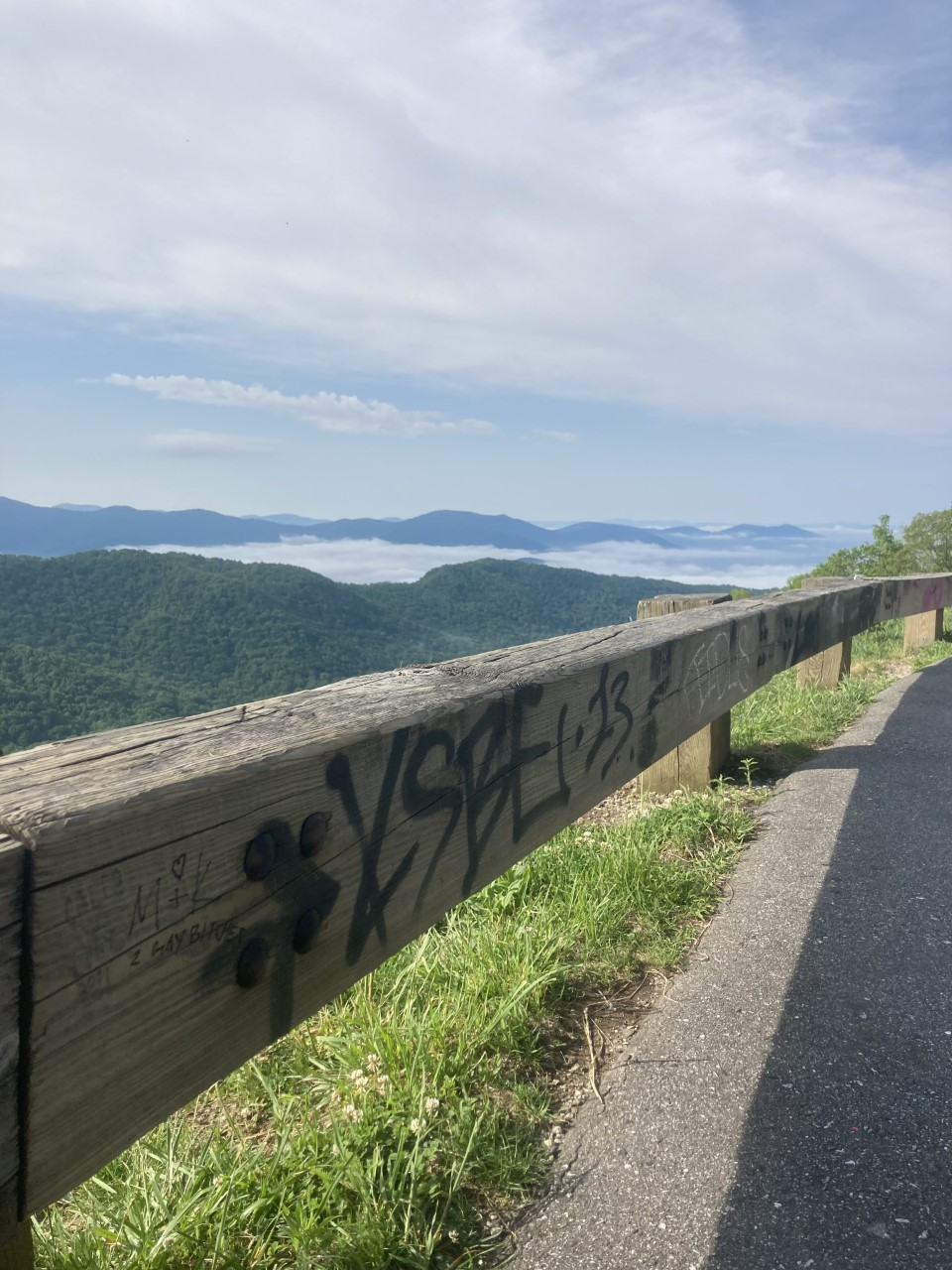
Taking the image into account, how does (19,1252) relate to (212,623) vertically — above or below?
above

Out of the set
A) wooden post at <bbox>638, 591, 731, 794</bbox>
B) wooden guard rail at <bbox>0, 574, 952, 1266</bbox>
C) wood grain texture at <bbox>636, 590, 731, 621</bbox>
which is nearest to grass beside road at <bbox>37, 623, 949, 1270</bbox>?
wooden guard rail at <bbox>0, 574, 952, 1266</bbox>

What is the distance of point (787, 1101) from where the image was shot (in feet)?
6.80

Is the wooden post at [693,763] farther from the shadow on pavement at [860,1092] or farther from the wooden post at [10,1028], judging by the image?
the wooden post at [10,1028]

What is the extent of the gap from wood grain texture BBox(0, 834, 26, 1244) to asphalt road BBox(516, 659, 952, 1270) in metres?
1.12

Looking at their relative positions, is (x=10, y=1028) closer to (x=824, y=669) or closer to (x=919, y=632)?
(x=824, y=669)

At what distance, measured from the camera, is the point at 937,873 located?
3328 millimetres

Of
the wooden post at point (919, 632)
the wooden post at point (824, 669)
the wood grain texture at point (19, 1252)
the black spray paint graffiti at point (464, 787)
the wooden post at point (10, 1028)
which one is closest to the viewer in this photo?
the wooden post at point (10, 1028)

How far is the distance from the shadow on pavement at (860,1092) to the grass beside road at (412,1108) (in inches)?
16.7

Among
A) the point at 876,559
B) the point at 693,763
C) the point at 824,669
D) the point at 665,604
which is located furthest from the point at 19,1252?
the point at 876,559

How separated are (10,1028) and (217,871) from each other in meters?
0.27

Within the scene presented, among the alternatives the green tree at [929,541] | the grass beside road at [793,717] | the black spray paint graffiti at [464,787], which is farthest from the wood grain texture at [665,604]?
the green tree at [929,541]

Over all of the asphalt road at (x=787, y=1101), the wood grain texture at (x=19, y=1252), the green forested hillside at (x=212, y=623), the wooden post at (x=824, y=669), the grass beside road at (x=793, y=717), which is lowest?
the green forested hillside at (x=212, y=623)

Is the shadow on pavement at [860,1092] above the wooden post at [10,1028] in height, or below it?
below

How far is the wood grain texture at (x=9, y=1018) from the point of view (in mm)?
852
